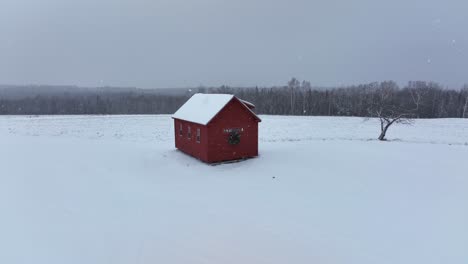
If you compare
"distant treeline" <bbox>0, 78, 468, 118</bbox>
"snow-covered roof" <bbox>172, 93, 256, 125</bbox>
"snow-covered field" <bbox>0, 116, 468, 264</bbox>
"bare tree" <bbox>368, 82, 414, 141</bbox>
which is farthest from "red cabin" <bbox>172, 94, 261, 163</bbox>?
"distant treeline" <bbox>0, 78, 468, 118</bbox>

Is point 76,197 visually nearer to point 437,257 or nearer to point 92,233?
point 92,233

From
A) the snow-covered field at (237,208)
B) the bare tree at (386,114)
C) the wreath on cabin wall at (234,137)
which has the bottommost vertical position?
the snow-covered field at (237,208)

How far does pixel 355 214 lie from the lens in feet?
38.3

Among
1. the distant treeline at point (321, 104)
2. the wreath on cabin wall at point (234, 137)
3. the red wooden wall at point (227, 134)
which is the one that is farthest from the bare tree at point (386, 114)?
the wreath on cabin wall at point (234, 137)

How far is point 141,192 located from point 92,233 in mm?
4547

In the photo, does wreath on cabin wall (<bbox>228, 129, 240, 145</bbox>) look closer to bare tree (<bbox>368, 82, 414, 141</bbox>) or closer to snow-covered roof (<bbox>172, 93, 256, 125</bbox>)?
snow-covered roof (<bbox>172, 93, 256, 125</bbox>)

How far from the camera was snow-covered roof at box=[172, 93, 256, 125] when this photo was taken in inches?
777

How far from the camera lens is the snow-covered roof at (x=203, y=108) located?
1973 centimetres

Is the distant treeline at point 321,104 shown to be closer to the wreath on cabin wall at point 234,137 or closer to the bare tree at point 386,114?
the bare tree at point 386,114

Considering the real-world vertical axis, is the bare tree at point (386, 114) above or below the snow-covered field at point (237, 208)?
above

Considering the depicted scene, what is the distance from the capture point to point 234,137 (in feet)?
66.1

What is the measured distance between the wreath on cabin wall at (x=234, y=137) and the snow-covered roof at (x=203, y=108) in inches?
73.3

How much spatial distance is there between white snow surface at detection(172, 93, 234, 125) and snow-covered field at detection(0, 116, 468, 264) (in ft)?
10.2

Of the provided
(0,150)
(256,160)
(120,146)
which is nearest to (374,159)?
(256,160)
